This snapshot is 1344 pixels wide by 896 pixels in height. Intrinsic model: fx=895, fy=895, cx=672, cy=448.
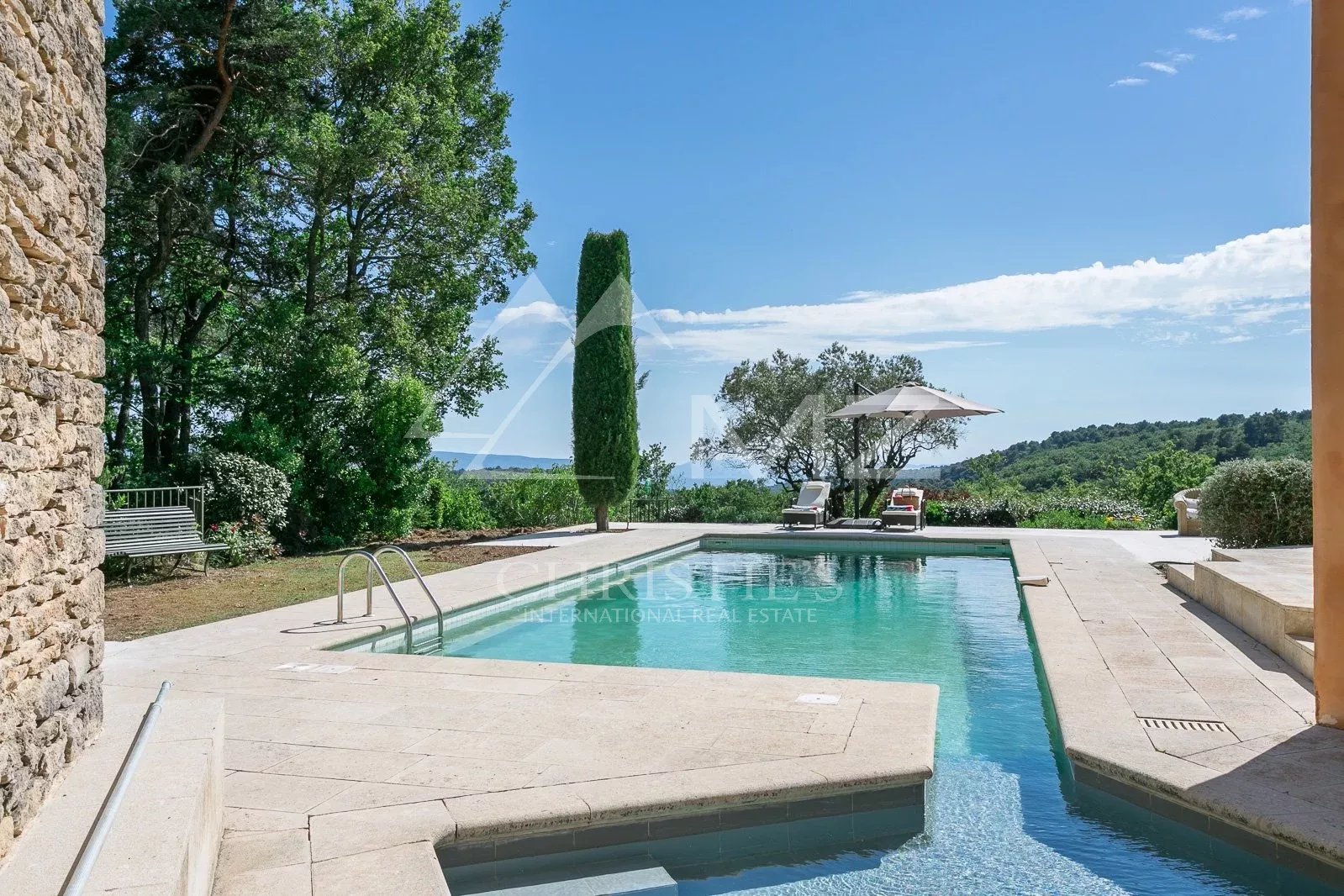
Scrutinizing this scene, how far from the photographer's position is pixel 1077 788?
13.2ft

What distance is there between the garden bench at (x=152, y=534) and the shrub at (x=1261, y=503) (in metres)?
11.2

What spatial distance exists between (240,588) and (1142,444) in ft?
85.1

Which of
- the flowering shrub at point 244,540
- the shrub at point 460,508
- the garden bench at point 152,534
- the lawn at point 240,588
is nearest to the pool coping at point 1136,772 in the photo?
the lawn at point 240,588

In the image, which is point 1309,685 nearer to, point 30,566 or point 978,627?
point 978,627

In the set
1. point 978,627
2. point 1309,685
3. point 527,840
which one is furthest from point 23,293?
point 978,627

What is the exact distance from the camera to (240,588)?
956 cm

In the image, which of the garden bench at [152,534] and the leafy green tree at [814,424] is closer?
the garden bench at [152,534]

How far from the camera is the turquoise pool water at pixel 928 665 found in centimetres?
337

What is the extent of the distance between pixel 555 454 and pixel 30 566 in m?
15.8

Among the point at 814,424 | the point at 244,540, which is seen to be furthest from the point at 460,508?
the point at 814,424

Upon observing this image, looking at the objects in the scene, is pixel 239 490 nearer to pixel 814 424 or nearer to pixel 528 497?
pixel 528 497

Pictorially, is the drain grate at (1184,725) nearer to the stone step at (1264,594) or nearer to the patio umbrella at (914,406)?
the stone step at (1264,594)

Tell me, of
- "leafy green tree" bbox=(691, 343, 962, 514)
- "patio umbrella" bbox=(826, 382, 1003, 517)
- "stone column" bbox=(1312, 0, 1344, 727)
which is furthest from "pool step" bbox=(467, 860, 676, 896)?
"leafy green tree" bbox=(691, 343, 962, 514)

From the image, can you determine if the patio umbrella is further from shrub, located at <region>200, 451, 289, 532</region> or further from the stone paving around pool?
shrub, located at <region>200, 451, 289, 532</region>
